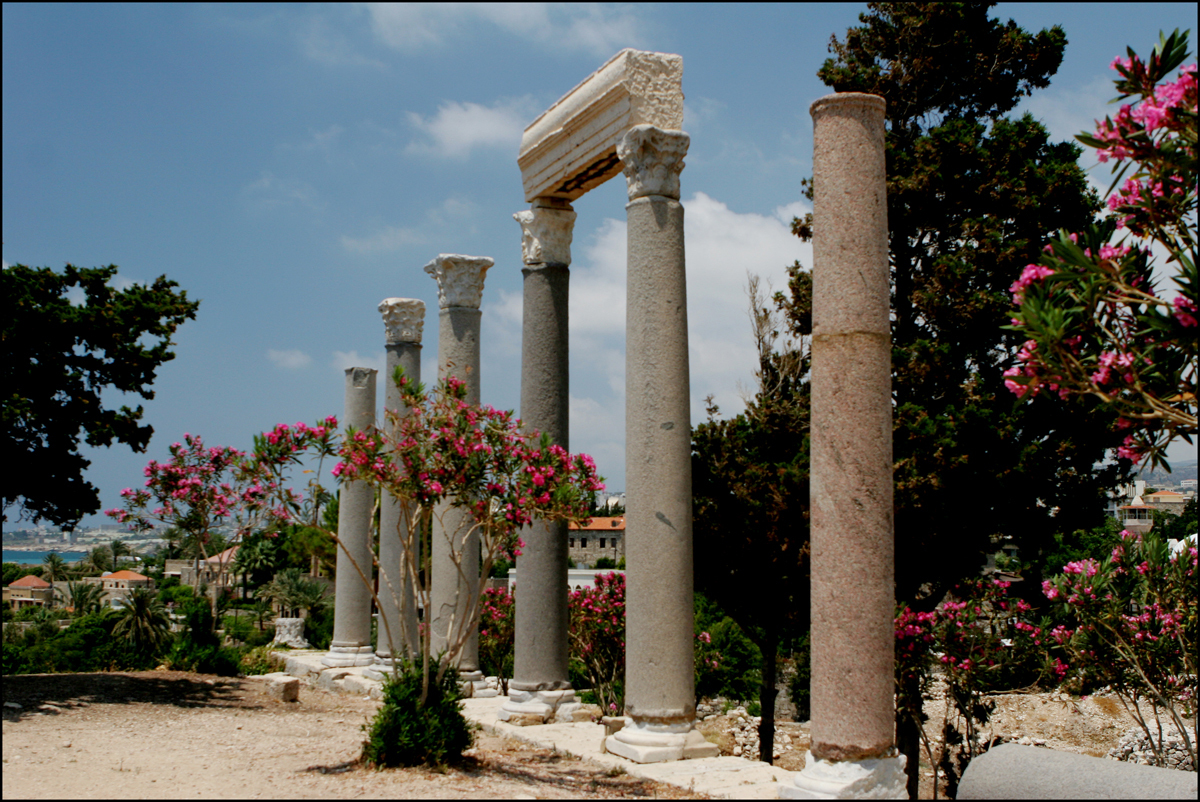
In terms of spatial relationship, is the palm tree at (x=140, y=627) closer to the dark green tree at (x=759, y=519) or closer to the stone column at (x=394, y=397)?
the stone column at (x=394, y=397)

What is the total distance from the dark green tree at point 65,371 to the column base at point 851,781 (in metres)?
13.9

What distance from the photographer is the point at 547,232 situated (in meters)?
15.5

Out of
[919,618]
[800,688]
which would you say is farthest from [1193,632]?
[800,688]

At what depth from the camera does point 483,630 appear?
20141mm

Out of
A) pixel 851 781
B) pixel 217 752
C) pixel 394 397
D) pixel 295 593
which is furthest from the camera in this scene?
pixel 295 593

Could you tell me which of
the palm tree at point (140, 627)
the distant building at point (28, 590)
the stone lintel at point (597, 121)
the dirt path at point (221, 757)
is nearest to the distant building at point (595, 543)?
the distant building at point (28, 590)

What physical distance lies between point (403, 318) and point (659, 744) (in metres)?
13.0

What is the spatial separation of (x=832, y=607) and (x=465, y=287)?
10.8m

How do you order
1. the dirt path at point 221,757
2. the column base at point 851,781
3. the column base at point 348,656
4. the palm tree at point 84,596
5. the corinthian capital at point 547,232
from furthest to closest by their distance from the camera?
the palm tree at point 84,596, the column base at point 348,656, the corinthian capital at point 547,232, the dirt path at point 221,757, the column base at point 851,781

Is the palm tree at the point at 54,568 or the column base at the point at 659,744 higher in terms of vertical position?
the palm tree at the point at 54,568

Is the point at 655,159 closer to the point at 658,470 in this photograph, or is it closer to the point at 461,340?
the point at 658,470

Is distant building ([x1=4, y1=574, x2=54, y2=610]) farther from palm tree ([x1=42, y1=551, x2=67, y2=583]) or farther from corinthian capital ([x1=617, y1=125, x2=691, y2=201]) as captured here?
corinthian capital ([x1=617, y1=125, x2=691, y2=201])

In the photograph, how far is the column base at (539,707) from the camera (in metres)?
14.3

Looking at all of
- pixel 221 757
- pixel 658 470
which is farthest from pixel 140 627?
pixel 658 470
